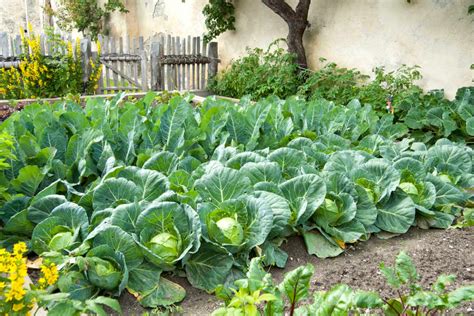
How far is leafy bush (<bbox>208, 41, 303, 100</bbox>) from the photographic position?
25.6 ft

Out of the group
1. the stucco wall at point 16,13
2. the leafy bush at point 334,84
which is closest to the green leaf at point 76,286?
the leafy bush at point 334,84

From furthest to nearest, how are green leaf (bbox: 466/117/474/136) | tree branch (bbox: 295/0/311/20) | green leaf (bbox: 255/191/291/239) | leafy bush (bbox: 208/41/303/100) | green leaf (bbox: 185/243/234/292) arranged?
tree branch (bbox: 295/0/311/20) < leafy bush (bbox: 208/41/303/100) < green leaf (bbox: 466/117/474/136) < green leaf (bbox: 255/191/291/239) < green leaf (bbox: 185/243/234/292)

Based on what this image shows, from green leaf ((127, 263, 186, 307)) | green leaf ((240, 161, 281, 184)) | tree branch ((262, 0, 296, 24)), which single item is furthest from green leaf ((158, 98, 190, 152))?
tree branch ((262, 0, 296, 24))

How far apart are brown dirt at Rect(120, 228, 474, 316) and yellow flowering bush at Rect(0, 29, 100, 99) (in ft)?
17.5

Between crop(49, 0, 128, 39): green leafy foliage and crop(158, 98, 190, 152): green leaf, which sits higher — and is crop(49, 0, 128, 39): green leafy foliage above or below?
above

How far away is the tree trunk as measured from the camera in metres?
8.04

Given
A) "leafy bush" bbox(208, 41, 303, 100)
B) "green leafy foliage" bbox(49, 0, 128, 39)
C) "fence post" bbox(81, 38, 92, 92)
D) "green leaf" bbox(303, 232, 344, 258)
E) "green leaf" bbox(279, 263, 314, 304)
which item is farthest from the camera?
"green leafy foliage" bbox(49, 0, 128, 39)

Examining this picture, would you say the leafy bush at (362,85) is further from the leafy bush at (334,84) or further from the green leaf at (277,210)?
the green leaf at (277,210)

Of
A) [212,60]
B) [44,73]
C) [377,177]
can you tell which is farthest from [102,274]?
[212,60]

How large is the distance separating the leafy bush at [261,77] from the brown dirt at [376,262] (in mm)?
5504

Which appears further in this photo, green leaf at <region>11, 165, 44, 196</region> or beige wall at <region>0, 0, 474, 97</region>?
beige wall at <region>0, 0, 474, 97</region>

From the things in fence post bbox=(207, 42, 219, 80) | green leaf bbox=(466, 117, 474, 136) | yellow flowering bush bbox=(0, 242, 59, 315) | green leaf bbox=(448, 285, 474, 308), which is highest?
fence post bbox=(207, 42, 219, 80)

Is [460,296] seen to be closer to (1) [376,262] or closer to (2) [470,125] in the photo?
(1) [376,262]

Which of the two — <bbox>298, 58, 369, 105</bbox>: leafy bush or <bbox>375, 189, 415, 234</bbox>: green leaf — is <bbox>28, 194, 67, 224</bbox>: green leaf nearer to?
<bbox>375, 189, 415, 234</bbox>: green leaf
